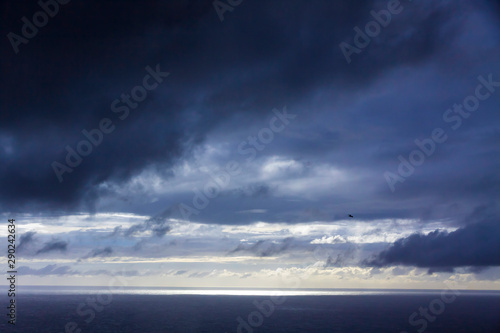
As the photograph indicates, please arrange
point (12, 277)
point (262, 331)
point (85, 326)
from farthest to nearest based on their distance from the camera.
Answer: point (85, 326), point (262, 331), point (12, 277)

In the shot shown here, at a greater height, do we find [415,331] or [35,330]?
[35,330]

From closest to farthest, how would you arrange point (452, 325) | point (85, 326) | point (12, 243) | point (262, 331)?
1. point (12, 243)
2. point (262, 331)
3. point (85, 326)
4. point (452, 325)

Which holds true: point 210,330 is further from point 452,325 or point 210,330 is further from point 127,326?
point 452,325

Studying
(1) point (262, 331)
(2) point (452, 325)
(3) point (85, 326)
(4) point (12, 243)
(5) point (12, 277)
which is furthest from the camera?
(2) point (452, 325)

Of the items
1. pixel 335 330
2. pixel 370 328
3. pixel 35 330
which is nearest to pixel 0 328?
pixel 35 330

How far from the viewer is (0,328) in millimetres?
145625

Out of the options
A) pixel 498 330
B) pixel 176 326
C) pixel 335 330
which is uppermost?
pixel 176 326

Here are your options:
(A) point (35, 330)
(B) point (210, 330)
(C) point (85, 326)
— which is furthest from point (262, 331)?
(A) point (35, 330)

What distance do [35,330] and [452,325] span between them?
566 ft

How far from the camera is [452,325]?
172 metres

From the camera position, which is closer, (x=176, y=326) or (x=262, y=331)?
(x=262, y=331)

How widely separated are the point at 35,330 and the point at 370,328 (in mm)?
128228

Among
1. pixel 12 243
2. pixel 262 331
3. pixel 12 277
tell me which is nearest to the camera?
pixel 12 243

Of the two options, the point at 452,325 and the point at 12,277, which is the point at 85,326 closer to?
the point at 12,277
